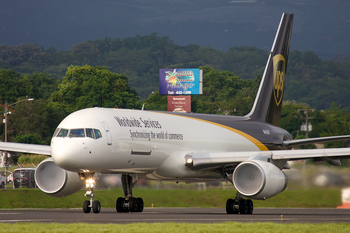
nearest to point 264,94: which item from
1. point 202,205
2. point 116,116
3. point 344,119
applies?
point 202,205

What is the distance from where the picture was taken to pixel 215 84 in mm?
163500

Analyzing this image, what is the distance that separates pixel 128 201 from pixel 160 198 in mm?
4846

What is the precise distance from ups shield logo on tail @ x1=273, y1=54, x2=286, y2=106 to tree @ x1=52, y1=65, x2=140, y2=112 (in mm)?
73636

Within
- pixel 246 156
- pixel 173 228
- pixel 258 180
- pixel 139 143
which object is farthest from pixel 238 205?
pixel 173 228

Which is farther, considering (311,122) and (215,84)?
(215,84)

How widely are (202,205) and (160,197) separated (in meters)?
3.72

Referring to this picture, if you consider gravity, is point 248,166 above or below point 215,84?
below

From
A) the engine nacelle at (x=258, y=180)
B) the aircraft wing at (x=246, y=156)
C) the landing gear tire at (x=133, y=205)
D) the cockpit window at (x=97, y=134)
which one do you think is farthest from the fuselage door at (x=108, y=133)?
the engine nacelle at (x=258, y=180)

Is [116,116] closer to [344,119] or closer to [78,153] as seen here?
[78,153]

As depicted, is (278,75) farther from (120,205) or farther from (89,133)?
(89,133)

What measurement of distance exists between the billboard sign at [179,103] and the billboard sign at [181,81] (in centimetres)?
65

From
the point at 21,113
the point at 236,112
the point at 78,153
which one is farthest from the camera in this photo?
the point at 236,112

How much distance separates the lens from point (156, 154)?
962 inches

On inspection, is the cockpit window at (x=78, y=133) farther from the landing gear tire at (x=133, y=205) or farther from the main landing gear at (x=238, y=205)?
the main landing gear at (x=238, y=205)
